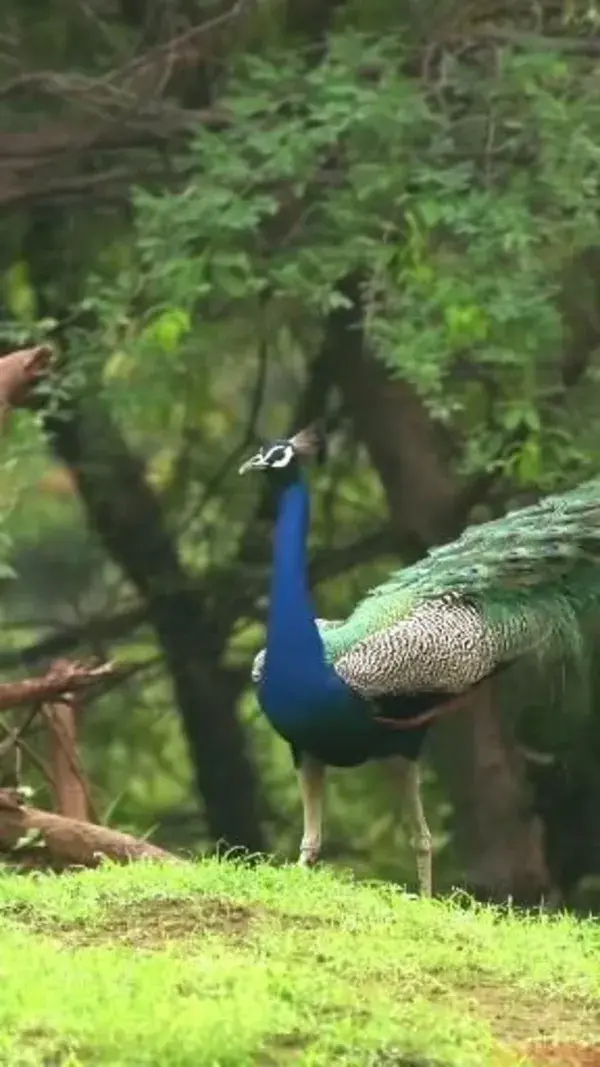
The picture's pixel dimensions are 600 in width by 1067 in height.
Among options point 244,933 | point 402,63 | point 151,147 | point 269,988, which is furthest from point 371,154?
point 269,988

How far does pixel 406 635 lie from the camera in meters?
6.61

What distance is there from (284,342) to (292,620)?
11.5 ft

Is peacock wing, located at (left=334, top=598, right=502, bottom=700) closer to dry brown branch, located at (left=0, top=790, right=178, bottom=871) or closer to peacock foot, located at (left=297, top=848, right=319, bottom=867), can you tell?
peacock foot, located at (left=297, top=848, right=319, bottom=867)

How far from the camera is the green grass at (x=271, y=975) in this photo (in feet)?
12.4

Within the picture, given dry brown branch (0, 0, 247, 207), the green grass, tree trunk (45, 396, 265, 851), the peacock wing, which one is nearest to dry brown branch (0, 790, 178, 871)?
the peacock wing

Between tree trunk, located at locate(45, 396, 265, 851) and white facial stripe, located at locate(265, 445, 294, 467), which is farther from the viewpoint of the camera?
tree trunk, located at locate(45, 396, 265, 851)

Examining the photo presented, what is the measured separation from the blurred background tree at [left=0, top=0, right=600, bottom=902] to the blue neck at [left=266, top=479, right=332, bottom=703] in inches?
44.0

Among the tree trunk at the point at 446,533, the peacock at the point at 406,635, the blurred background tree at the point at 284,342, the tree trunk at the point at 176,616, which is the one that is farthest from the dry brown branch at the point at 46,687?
the tree trunk at the point at 176,616

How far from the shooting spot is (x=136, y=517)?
34.4ft

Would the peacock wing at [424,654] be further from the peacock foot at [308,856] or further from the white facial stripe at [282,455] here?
the white facial stripe at [282,455]

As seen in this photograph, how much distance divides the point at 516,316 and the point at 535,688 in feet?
8.63

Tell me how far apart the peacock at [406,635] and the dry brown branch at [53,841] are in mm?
685

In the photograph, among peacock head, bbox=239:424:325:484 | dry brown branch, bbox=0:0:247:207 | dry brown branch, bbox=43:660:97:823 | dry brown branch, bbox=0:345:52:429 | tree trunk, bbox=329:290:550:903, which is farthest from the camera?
tree trunk, bbox=329:290:550:903

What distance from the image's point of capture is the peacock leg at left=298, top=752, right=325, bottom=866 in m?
6.61
